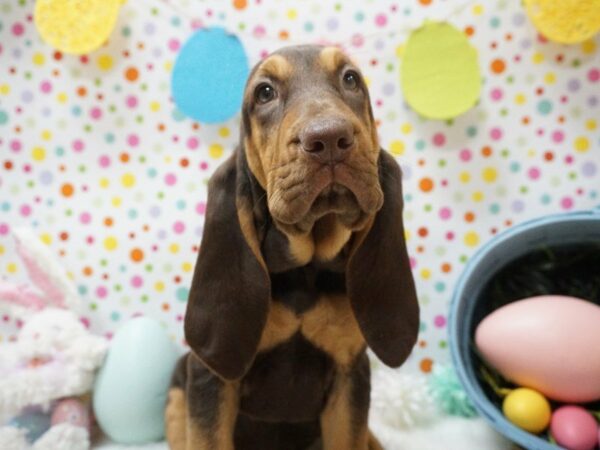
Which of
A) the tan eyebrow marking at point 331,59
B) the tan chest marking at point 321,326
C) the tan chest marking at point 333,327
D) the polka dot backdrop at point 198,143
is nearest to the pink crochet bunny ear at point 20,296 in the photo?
the polka dot backdrop at point 198,143

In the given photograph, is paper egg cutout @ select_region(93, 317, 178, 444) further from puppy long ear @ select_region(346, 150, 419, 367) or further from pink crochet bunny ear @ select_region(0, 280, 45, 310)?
puppy long ear @ select_region(346, 150, 419, 367)

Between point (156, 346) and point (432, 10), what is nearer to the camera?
point (156, 346)

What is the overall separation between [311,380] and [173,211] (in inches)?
43.6

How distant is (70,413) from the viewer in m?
2.02

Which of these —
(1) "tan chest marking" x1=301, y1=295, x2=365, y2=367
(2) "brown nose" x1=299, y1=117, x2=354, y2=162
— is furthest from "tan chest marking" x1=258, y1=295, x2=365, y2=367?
(2) "brown nose" x1=299, y1=117, x2=354, y2=162

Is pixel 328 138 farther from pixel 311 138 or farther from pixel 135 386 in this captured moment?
pixel 135 386

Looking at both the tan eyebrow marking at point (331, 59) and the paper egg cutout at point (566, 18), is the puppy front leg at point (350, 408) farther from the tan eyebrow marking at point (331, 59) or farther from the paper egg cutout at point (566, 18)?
the paper egg cutout at point (566, 18)

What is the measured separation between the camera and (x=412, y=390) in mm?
2178

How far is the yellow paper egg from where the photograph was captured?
182 cm

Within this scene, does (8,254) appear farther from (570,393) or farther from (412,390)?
(570,393)

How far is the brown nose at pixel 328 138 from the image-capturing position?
117 cm

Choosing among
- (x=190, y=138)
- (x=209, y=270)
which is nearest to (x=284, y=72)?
(x=209, y=270)

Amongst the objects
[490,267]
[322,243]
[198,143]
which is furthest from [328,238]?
[198,143]

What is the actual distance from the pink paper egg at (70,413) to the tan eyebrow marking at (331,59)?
1.45 meters
